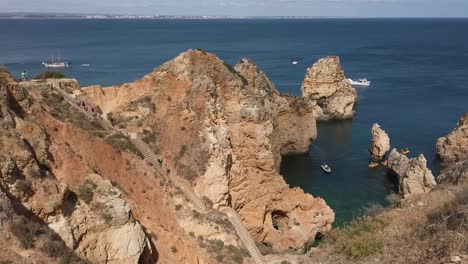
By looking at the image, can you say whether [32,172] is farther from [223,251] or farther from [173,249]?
[223,251]

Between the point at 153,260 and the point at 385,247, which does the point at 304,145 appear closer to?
the point at 153,260

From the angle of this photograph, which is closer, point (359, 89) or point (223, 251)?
point (223, 251)

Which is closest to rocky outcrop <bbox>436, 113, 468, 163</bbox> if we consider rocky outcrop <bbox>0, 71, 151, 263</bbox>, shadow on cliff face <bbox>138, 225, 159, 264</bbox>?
shadow on cliff face <bbox>138, 225, 159, 264</bbox>

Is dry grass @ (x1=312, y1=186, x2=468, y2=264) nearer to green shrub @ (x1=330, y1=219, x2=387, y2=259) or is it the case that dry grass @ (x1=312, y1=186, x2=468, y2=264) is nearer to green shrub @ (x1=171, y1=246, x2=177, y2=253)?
green shrub @ (x1=330, y1=219, x2=387, y2=259)

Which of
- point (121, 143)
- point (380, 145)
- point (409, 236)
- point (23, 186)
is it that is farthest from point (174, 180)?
point (380, 145)

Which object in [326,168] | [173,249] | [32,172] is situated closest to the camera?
[32,172]

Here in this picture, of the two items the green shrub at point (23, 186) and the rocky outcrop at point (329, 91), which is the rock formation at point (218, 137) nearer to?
the green shrub at point (23, 186)

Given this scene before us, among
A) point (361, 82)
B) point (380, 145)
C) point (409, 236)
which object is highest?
point (409, 236)

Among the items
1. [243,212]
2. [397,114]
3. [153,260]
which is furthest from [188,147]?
[397,114]
